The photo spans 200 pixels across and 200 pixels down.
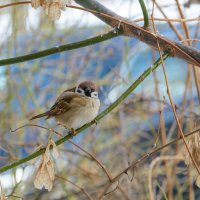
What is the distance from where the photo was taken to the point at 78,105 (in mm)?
1847

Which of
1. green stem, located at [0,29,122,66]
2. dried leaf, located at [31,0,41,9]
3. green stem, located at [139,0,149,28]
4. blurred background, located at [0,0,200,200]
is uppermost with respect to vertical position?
dried leaf, located at [31,0,41,9]

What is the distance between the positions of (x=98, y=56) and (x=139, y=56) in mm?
438

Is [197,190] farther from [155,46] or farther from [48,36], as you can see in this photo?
[155,46]

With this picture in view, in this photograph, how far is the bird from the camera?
1780 mm

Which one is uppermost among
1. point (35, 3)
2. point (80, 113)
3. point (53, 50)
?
point (35, 3)

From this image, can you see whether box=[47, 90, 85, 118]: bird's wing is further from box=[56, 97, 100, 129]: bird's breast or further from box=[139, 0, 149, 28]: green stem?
box=[139, 0, 149, 28]: green stem

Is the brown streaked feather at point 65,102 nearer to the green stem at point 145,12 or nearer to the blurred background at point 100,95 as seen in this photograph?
the green stem at point 145,12

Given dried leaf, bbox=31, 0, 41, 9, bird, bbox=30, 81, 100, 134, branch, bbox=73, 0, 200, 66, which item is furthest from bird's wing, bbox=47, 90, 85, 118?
dried leaf, bbox=31, 0, 41, 9

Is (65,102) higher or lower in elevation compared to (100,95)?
higher

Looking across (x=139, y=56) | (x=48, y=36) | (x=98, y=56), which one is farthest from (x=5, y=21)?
(x=139, y=56)

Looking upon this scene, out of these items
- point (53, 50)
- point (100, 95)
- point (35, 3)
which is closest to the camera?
point (35, 3)

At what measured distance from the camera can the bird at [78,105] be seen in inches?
70.1

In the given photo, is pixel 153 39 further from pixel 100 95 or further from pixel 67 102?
pixel 100 95

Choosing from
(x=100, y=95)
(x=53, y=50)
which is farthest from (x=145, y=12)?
(x=100, y=95)
